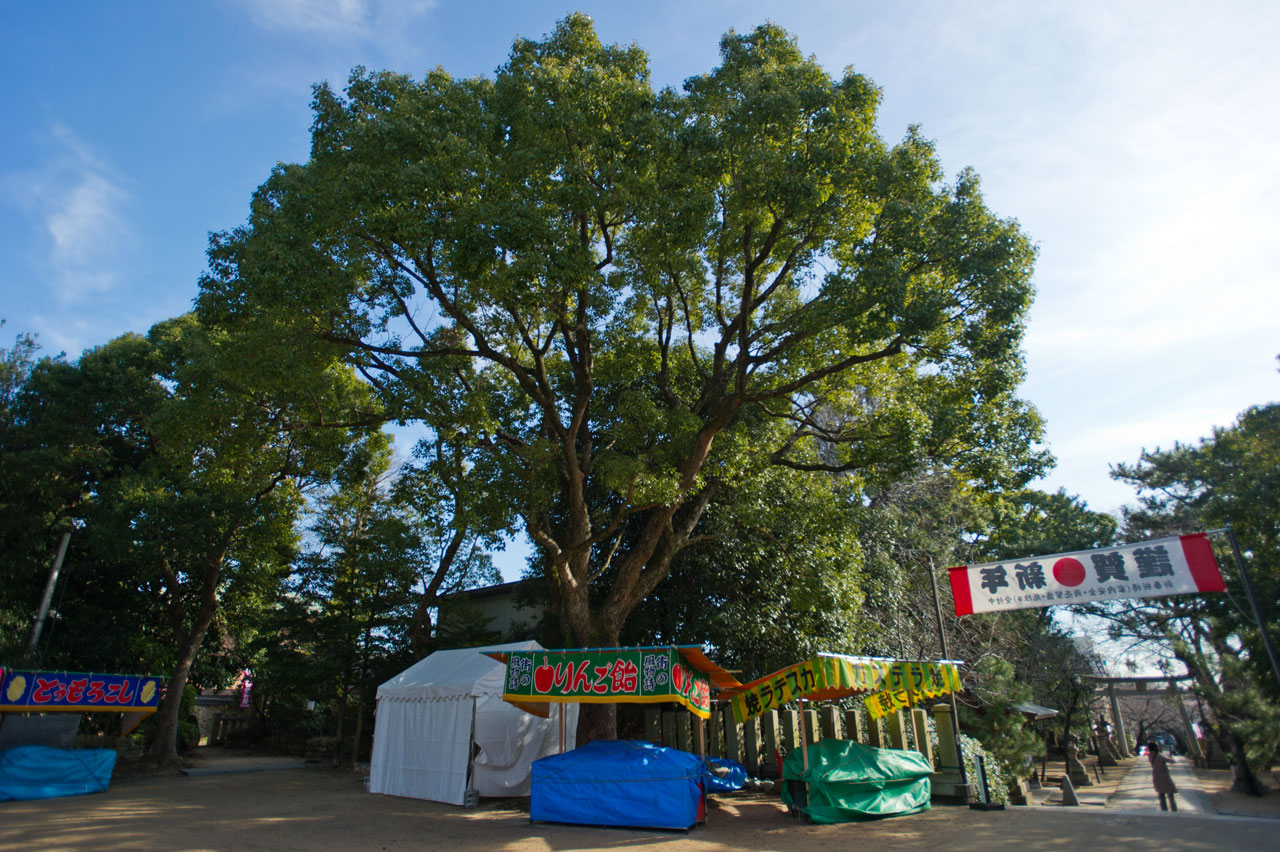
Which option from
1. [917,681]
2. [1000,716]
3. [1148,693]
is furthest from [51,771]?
[1148,693]

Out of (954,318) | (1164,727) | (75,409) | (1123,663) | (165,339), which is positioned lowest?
(1164,727)

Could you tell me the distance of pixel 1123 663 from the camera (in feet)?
75.2

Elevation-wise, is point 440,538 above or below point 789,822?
above

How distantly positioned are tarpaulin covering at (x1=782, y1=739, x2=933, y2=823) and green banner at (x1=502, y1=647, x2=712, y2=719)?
1748mm

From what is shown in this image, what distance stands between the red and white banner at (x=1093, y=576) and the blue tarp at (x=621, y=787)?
477 centimetres

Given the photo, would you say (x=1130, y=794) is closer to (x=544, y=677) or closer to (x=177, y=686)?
(x=544, y=677)

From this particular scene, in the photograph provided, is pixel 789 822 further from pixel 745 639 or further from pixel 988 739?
pixel 988 739

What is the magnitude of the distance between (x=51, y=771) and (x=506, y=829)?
851cm

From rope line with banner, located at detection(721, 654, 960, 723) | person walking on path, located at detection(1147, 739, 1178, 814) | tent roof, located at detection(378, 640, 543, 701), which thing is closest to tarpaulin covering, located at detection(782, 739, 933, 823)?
rope line with banner, located at detection(721, 654, 960, 723)

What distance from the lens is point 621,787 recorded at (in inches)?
334

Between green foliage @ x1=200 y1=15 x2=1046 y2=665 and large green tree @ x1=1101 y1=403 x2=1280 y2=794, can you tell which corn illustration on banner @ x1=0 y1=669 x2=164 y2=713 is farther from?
large green tree @ x1=1101 y1=403 x2=1280 y2=794

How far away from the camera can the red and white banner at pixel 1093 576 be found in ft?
27.3

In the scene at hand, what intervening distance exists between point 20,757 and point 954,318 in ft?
52.6

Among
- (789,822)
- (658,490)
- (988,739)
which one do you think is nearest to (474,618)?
(658,490)
